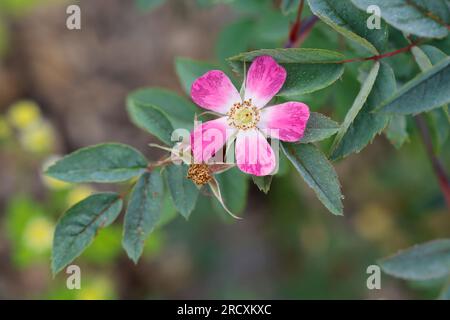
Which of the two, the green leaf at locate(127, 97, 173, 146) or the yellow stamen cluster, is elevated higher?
the green leaf at locate(127, 97, 173, 146)

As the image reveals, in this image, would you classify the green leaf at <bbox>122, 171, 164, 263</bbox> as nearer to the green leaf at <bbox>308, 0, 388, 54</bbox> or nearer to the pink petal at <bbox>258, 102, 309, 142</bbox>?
the pink petal at <bbox>258, 102, 309, 142</bbox>

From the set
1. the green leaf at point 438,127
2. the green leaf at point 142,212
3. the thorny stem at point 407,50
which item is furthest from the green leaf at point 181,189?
the green leaf at point 438,127

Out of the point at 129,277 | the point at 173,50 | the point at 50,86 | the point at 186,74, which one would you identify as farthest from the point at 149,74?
the point at 186,74

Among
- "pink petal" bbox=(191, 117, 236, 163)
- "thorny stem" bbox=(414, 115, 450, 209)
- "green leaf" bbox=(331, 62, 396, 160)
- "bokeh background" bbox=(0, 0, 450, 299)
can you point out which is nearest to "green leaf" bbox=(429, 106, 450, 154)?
"thorny stem" bbox=(414, 115, 450, 209)

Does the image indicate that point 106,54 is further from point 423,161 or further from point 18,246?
point 423,161

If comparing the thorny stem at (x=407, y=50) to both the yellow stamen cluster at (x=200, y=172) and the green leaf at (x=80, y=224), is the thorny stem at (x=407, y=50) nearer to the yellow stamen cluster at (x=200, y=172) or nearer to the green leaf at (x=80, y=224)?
the yellow stamen cluster at (x=200, y=172)

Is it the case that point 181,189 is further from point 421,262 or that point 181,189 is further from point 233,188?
point 421,262
